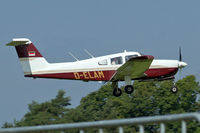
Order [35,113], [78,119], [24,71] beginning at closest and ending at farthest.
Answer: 1. [24,71]
2. [78,119]
3. [35,113]

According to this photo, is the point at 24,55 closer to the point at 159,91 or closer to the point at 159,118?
the point at 159,118

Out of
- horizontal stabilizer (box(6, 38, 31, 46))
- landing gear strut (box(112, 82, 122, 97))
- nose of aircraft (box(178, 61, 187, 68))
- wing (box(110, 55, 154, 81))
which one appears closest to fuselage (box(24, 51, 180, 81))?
wing (box(110, 55, 154, 81))

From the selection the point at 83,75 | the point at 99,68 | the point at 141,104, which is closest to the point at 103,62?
the point at 99,68

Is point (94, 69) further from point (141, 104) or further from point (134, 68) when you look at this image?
point (141, 104)

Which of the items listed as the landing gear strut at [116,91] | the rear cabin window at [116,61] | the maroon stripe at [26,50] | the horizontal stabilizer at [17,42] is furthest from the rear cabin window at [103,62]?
the horizontal stabilizer at [17,42]

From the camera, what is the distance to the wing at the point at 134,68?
829 inches

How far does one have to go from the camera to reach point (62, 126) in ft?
16.6

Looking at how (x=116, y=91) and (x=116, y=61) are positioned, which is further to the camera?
(x=116, y=91)

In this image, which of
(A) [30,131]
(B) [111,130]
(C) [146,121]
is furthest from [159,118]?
(A) [30,131]

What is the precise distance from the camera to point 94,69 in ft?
73.4

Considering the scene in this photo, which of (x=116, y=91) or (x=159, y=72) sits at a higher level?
(x=159, y=72)

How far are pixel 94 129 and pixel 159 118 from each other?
74cm

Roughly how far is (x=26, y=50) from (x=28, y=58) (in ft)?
1.33

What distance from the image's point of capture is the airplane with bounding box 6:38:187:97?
22078mm
